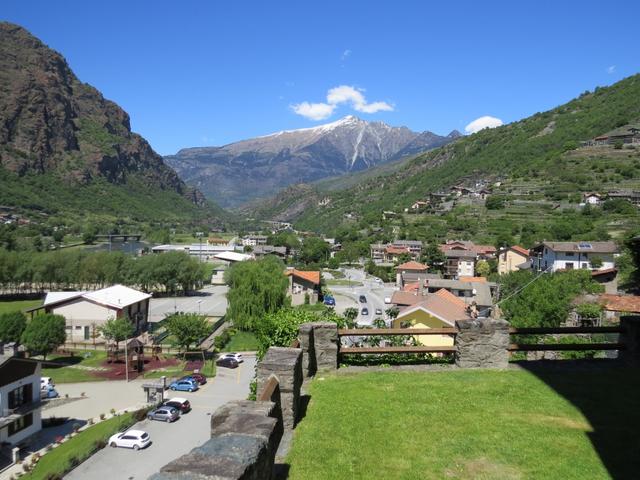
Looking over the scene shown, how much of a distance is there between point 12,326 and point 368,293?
4885cm

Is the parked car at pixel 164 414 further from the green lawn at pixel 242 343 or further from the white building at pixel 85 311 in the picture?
the white building at pixel 85 311

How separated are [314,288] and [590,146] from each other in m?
94.7

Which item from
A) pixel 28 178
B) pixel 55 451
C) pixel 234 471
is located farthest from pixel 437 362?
pixel 28 178

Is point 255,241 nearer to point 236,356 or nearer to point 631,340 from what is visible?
point 236,356

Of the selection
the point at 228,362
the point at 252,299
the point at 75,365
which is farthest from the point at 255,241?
the point at 228,362

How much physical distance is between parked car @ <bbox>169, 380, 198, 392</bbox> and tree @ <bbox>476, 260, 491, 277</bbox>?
57.1 metres

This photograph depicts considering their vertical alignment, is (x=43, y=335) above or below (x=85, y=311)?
below

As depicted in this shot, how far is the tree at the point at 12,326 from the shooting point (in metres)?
42.2

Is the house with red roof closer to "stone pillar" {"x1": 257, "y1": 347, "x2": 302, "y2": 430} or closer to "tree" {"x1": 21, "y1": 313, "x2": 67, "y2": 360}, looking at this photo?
"tree" {"x1": 21, "y1": 313, "x2": 67, "y2": 360}

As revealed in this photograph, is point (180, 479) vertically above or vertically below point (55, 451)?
above

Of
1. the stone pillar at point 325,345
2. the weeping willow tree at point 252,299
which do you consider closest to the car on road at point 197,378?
the weeping willow tree at point 252,299

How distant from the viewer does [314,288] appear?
230 feet

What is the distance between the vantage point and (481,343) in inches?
380

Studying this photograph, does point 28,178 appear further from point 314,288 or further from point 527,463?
point 527,463
